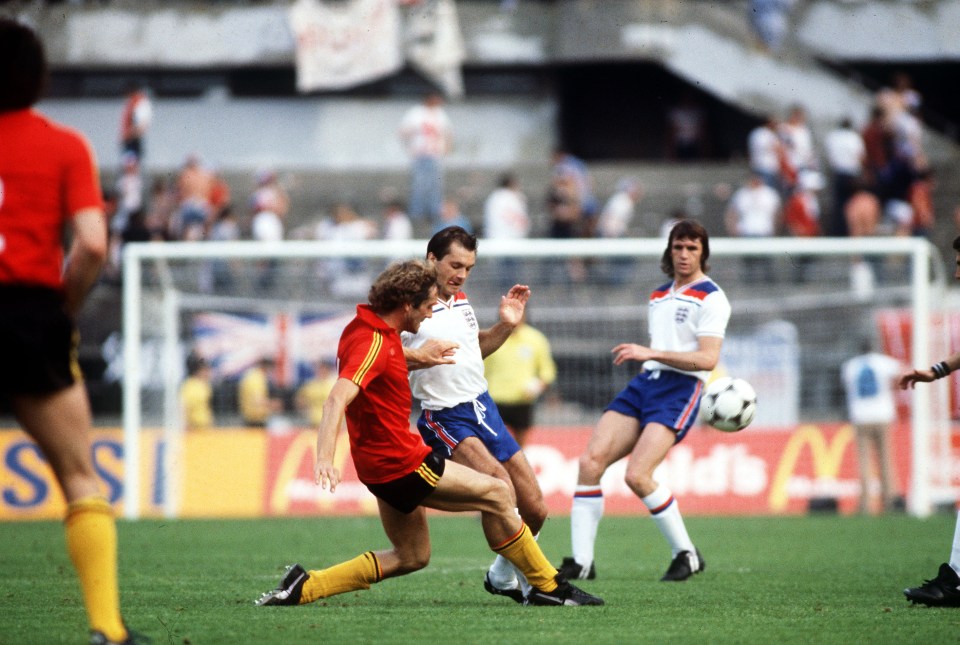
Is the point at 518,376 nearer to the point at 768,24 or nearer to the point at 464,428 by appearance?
the point at 464,428

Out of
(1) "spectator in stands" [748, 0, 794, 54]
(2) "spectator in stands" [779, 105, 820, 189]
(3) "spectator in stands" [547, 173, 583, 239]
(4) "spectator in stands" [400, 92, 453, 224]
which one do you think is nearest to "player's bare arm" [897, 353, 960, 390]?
(3) "spectator in stands" [547, 173, 583, 239]

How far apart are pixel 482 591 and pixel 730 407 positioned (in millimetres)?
2134

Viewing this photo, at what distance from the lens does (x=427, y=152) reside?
79.3ft

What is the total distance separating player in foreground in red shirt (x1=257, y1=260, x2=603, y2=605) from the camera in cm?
702

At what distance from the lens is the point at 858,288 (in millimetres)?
19578

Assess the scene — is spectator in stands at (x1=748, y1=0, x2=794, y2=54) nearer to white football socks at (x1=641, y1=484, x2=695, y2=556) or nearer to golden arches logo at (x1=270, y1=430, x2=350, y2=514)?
golden arches logo at (x1=270, y1=430, x2=350, y2=514)

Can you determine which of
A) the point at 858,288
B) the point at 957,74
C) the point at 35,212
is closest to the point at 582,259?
the point at 858,288

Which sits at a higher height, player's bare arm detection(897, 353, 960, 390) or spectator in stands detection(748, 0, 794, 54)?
spectator in stands detection(748, 0, 794, 54)

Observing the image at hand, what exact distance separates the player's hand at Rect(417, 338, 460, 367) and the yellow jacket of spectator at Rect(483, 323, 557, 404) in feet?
27.2

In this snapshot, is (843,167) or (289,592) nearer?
(289,592)

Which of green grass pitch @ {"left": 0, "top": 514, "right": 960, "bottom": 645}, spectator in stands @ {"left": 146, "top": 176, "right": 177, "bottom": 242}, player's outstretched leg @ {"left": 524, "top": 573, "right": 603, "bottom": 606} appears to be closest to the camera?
green grass pitch @ {"left": 0, "top": 514, "right": 960, "bottom": 645}

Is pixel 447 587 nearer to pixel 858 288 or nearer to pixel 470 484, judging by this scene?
pixel 470 484

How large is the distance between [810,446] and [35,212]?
1457 cm

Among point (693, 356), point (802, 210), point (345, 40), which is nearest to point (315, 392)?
point (802, 210)
